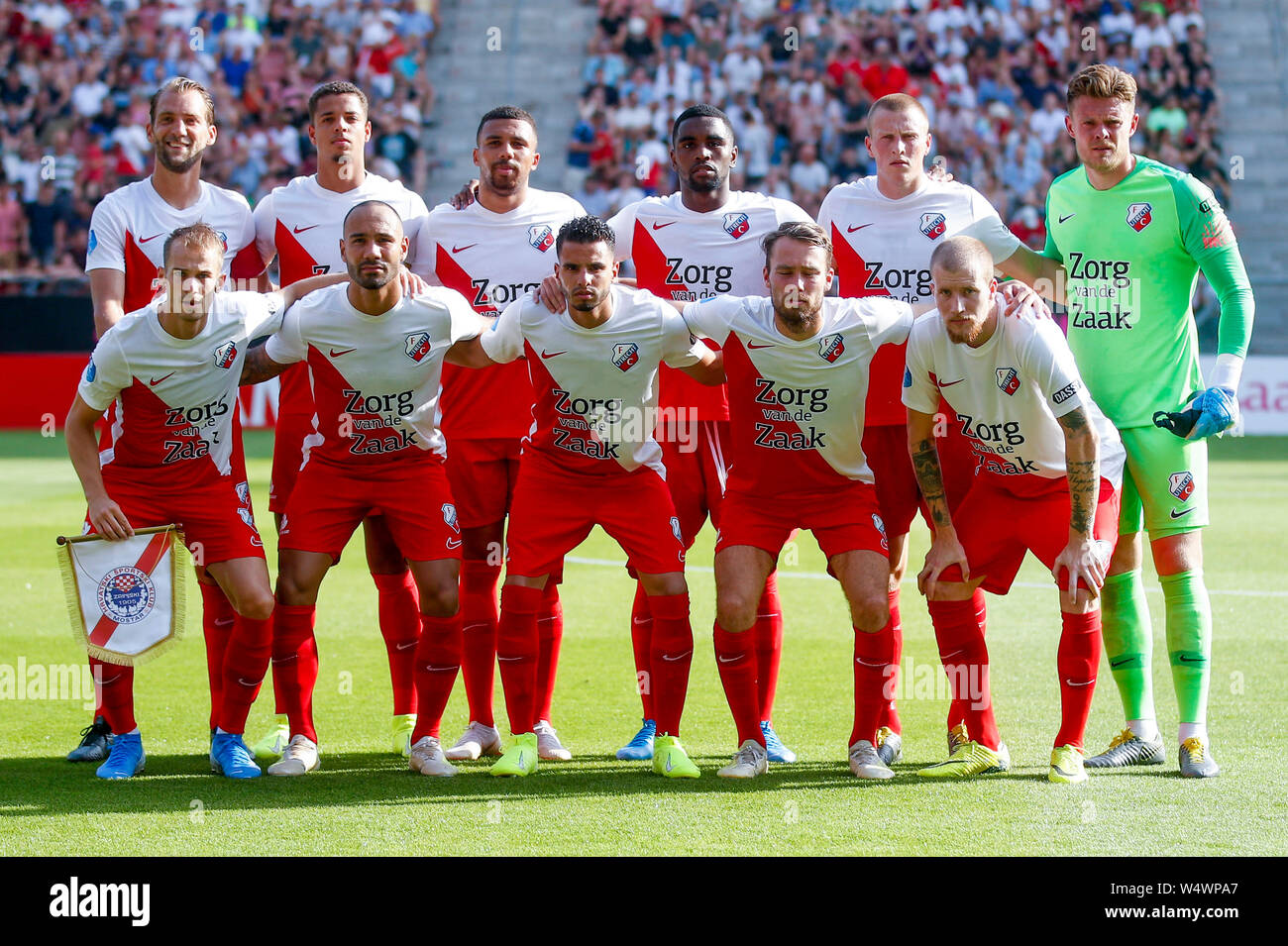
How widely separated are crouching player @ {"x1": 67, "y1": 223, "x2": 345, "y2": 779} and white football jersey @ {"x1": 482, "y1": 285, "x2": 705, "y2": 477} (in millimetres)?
957

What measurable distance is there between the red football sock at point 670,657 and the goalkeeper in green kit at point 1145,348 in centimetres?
152

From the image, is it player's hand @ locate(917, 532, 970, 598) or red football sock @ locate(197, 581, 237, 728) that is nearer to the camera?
player's hand @ locate(917, 532, 970, 598)

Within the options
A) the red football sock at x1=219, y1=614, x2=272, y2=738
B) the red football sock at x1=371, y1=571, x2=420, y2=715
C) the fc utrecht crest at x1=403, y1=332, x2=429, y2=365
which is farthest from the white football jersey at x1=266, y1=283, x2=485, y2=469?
the red football sock at x1=219, y1=614, x2=272, y2=738

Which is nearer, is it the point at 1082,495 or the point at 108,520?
the point at 1082,495

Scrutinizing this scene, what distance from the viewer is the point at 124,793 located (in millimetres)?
4988

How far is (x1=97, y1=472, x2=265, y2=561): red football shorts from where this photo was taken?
5.48m

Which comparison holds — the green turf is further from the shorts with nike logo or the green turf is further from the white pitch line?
the shorts with nike logo

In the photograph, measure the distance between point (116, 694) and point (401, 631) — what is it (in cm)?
108

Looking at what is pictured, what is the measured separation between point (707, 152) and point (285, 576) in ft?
7.65

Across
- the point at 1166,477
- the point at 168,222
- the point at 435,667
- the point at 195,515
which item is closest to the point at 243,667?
the point at 195,515

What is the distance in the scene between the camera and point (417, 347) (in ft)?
18.0

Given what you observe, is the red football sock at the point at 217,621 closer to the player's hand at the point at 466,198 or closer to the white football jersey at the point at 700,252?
the player's hand at the point at 466,198

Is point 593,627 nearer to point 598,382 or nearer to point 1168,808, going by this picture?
point 598,382

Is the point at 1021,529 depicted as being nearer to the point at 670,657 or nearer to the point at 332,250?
the point at 670,657
